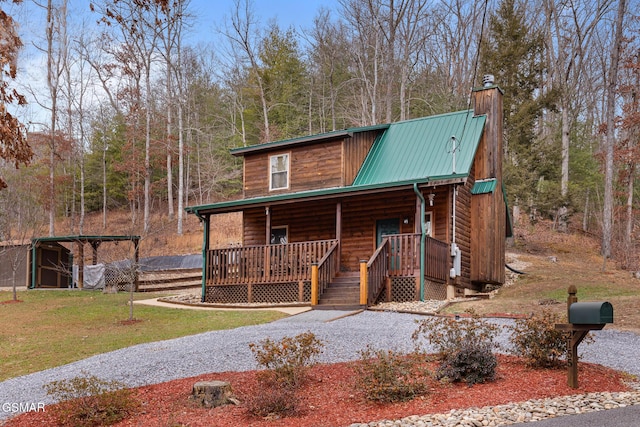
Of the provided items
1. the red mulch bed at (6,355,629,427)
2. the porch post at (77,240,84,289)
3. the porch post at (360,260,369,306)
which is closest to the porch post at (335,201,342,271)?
the porch post at (360,260,369,306)

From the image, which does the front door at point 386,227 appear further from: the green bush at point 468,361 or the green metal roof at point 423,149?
the green bush at point 468,361

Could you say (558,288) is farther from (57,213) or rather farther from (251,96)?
(57,213)

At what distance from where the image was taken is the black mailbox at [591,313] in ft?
22.8

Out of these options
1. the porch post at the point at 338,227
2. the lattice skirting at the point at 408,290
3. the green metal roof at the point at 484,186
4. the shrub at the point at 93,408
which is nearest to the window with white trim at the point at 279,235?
the porch post at the point at 338,227

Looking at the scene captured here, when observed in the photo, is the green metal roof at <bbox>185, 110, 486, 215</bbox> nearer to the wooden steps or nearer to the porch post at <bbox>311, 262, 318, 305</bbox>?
the porch post at <bbox>311, 262, 318, 305</bbox>

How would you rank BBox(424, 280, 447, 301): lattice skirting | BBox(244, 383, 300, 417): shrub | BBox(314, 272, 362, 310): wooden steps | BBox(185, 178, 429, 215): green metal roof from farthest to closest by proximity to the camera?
BBox(185, 178, 429, 215): green metal roof < BBox(424, 280, 447, 301): lattice skirting < BBox(314, 272, 362, 310): wooden steps < BBox(244, 383, 300, 417): shrub

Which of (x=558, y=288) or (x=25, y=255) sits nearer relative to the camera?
(x=558, y=288)

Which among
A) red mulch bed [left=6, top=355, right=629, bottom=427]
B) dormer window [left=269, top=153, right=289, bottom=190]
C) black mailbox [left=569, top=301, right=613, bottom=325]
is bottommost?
red mulch bed [left=6, top=355, right=629, bottom=427]

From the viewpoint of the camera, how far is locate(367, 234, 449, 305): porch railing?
656 inches

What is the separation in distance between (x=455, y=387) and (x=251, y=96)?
4053 cm

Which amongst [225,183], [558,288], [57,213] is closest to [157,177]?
[225,183]

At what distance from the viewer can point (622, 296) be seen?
637 inches

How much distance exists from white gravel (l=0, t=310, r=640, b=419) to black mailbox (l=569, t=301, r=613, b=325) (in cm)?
198
